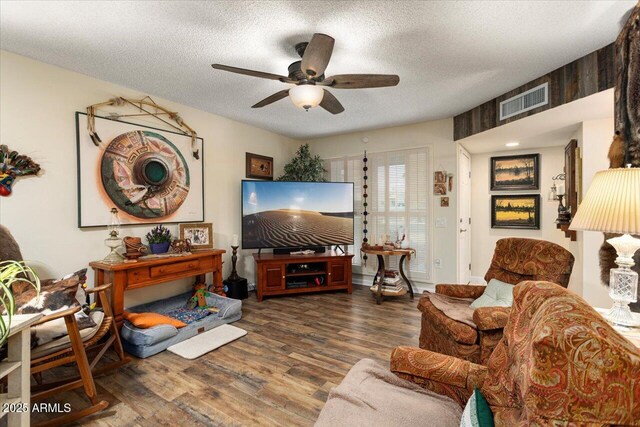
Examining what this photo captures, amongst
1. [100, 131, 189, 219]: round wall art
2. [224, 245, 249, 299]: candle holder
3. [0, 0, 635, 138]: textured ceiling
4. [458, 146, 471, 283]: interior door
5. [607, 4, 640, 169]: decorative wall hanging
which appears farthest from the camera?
[458, 146, 471, 283]: interior door

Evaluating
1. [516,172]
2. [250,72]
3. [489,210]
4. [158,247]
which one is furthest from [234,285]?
[516,172]

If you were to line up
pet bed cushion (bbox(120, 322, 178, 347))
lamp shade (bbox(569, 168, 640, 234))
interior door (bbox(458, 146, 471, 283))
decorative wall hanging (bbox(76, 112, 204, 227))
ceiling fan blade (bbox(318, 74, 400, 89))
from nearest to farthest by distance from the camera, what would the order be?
lamp shade (bbox(569, 168, 640, 234)), ceiling fan blade (bbox(318, 74, 400, 89)), pet bed cushion (bbox(120, 322, 178, 347)), decorative wall hanging (bbox(76, 112, 204, 227)), interior door (bbox(458, 146, 471, 283))

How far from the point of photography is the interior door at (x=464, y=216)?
13.2ft

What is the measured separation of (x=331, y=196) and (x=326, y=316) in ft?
5.78

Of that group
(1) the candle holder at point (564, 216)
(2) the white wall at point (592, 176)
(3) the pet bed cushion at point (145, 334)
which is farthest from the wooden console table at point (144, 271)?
(1) the candle holder at point (564, 216)

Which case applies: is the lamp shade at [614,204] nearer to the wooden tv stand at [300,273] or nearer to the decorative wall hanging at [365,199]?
the wooden tv stand at [300,273]

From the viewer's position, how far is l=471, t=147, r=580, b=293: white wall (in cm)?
409

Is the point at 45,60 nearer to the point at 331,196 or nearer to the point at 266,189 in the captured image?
the point at 266,189

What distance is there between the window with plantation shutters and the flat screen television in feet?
1.60

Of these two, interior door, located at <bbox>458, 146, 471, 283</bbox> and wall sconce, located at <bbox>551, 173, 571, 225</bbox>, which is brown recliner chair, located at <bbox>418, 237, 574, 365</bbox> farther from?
interior door, located at <bbox>458, 146, 471, 283</bbox>

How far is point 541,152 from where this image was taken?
415 cm

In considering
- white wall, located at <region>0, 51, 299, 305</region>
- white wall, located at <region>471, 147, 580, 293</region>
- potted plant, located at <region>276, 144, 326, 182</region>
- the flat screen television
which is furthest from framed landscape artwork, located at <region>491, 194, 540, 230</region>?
white wall, located at <region>0, 51, 299, 305</region>

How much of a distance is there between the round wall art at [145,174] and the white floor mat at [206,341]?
1.42 metres

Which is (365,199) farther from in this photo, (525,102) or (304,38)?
(304,38)
